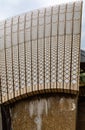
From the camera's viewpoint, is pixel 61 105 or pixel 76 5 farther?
pixel 76 5

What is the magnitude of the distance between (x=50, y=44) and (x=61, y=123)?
10.4 ft

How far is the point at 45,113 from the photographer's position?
36.8ft

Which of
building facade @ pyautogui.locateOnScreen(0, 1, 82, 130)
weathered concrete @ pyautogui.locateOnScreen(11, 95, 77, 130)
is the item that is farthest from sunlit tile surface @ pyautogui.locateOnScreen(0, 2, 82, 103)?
weathered concrete @ pyautogui.locateOnScreen(11, 95, 77, 130)

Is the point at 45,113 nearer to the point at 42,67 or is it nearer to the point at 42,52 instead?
the point at 42,67

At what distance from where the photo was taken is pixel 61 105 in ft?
36.4

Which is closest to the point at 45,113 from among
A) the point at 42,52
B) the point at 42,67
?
the point at 42,67

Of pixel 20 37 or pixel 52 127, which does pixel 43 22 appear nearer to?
pixel 20 37

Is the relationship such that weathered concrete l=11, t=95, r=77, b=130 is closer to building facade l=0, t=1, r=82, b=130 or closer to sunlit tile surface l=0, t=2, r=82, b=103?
building facade l=0, t=1, r=82, b=130

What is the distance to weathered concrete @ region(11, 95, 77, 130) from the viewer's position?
1098cm

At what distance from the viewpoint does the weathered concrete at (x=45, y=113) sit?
10977 mm

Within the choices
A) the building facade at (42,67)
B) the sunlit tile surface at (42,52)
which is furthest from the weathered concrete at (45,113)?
the sunlit tile surface at (42,52)

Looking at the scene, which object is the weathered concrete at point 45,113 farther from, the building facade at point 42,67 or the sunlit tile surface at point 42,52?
the sunlit tile surface at point 42,52

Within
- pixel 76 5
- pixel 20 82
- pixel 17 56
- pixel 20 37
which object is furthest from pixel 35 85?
pixel 76 5

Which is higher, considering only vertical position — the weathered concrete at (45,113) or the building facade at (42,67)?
the building facade at (42,67)
